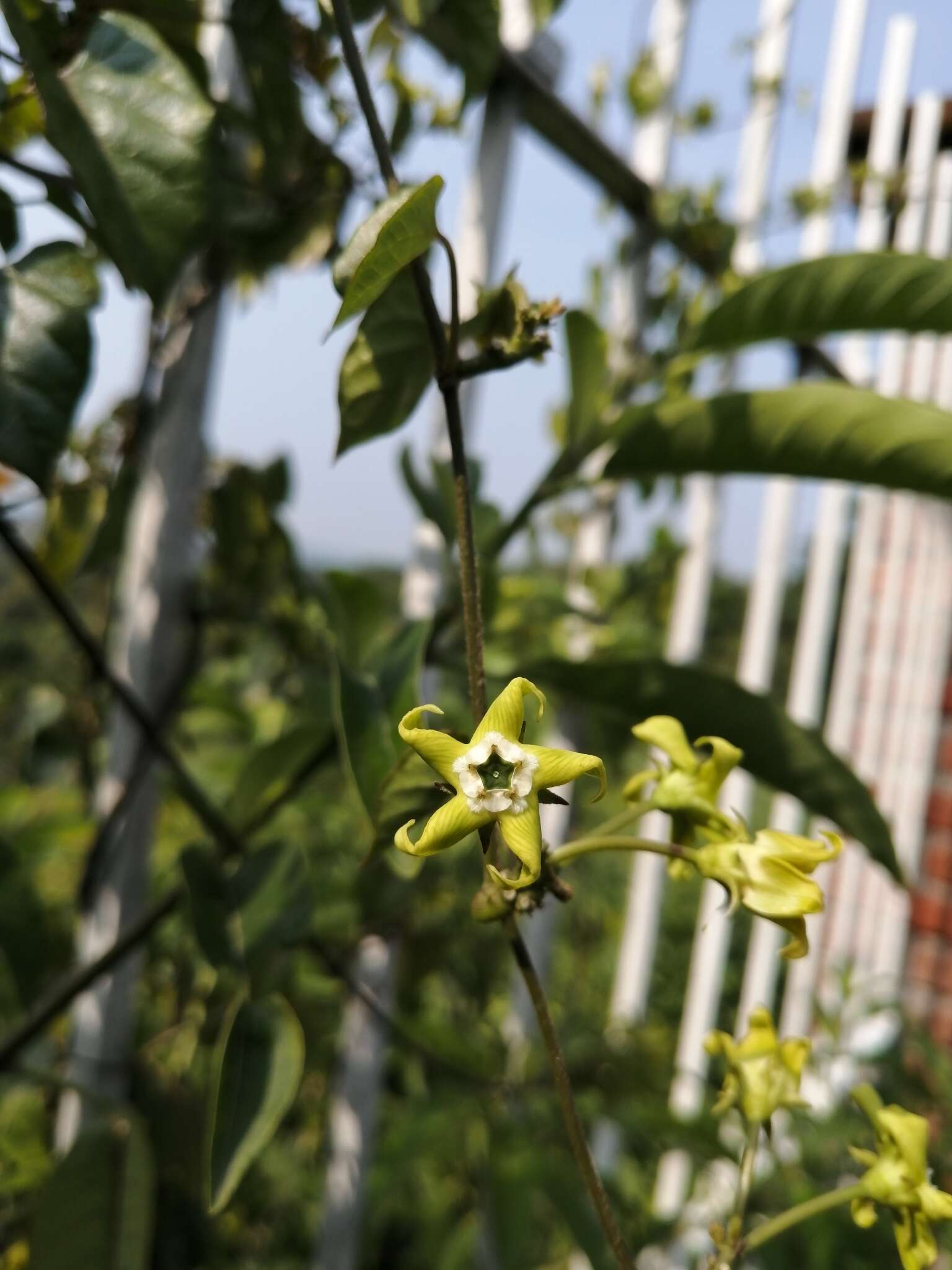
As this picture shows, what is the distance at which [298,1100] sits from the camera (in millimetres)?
1348

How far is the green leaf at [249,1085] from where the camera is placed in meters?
0.39

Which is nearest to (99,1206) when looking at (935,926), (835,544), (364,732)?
(364,732)

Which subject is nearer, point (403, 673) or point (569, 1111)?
point (569, 1111)

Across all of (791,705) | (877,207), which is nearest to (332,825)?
(791,705)

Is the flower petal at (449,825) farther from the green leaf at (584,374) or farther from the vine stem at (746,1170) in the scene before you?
the green leaf at (584,374)

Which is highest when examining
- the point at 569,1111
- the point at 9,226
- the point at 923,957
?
the point at 9,226

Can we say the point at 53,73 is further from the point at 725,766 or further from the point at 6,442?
the point at 725,766

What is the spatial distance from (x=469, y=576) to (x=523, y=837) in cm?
8

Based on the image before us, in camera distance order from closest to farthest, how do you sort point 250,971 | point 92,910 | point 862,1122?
point 250,971 < point 92,910 < point 862,1122

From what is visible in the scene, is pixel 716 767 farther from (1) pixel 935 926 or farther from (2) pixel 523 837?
(1) pixel 935 926

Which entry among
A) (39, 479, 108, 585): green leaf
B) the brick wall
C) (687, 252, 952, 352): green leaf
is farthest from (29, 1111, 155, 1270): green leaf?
the brick wall

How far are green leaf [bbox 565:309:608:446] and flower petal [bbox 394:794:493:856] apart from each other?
1.17 ft

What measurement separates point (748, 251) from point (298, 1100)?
1171 mm

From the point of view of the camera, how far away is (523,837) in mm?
240
